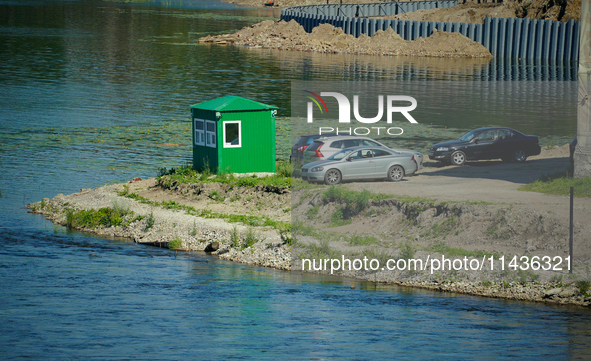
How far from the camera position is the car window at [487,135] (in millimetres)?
18405

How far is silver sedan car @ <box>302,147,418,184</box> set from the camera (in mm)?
18984

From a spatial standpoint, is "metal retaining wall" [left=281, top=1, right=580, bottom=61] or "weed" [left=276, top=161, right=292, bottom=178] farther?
"metal retaining wall" [left=281, top=1, right=580, bottom=61]

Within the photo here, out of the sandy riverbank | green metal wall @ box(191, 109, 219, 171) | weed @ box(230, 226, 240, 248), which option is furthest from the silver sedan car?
green metal wall @ box(191, 109, 219, 171)

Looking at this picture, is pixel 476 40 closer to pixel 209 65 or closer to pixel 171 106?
pixel 209 65

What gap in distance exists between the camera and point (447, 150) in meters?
18.8

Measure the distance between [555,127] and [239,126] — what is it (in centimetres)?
1131

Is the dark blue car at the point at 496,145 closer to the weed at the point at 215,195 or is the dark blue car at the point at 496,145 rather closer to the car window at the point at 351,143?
the car window at the point at 351,143

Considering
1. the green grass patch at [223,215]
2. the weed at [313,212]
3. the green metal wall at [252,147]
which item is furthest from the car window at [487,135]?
the green metal wall at [252,147]

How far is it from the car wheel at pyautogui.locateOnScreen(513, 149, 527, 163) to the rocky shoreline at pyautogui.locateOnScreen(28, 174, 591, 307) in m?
2.95

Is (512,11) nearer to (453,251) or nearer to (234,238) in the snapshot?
(453,251)

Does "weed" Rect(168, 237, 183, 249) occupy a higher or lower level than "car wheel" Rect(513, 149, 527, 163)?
lower

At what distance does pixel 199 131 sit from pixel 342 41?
197 feet

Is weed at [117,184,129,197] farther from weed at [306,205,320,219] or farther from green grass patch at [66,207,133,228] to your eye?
weed at [306,205,320,219]

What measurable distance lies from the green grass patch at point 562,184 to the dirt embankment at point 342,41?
60.8 meters
